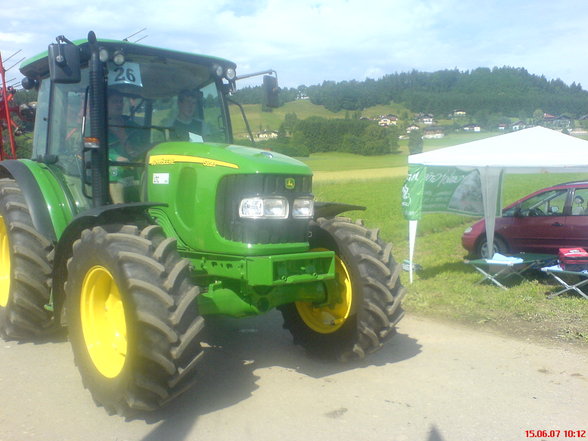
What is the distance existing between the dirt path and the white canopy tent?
335cm

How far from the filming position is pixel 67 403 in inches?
172

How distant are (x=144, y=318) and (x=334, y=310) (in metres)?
2.00

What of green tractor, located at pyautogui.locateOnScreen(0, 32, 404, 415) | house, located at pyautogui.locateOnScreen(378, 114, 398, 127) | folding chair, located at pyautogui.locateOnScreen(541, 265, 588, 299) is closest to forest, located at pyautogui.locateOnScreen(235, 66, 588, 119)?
house, located at pyautogui.locateOnScreen(378, 114, 398, 127)

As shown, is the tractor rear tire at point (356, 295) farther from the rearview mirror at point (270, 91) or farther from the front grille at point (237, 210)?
the rearview mirror at point (270, 91)

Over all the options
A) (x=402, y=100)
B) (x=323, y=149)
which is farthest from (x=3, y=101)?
(x=402, y=100)

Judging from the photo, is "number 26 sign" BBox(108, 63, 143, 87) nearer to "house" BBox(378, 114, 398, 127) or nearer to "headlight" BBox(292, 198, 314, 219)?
"headlight" BBox(292, 198, 314, 219)

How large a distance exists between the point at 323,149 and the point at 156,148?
50542mm

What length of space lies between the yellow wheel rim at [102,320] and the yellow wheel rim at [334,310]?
1.70 meters

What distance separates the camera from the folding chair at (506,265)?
8.55m

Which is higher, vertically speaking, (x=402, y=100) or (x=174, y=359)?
(x=402, y=100)

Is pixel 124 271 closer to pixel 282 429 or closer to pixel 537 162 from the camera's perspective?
pixel 282 429

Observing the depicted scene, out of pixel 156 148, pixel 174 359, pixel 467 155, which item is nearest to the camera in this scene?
pixel 174 359

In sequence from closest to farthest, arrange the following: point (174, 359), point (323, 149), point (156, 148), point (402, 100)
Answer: point (174, 359) → point (156, 148) → point (323, 149) → point (402, 100)

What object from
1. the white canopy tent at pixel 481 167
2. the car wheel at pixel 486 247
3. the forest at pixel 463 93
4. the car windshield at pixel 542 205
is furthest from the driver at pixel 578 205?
the forest at pixel 463 93
